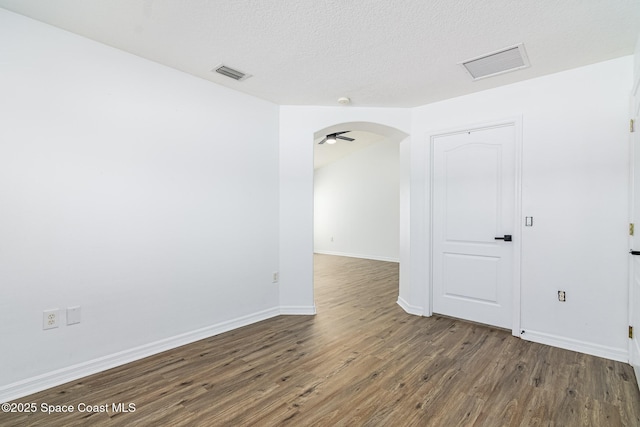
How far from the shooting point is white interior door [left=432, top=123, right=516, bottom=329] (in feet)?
10.2

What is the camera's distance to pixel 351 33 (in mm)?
2176

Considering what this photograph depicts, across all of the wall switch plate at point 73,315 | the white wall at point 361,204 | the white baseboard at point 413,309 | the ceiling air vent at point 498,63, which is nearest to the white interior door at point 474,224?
the white baseboard at point 413,309

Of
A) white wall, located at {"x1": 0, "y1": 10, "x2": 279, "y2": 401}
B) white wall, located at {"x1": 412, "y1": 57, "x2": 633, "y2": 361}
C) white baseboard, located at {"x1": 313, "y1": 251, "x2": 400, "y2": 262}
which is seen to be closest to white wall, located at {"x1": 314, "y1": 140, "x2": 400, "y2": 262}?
white baseboard, located at {"x1": 313, "y1": 251, "x2": 400, "y2": 262}

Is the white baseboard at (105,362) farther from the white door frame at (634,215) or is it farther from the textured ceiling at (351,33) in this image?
the white door frame at (634,215)

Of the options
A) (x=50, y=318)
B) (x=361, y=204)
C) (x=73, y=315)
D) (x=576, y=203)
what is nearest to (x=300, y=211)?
(x=73, y=315)

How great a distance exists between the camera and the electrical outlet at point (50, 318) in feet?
6.91

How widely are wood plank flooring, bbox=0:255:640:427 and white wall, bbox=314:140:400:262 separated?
469cm

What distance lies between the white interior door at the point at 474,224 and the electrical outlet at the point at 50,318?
3519 mm

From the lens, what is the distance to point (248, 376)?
2.26 m

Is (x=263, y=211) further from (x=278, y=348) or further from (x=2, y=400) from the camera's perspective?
(x=2, y=400)

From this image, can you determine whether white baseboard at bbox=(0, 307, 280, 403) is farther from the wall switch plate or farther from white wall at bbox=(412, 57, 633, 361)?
white wall at bbox=(412, 57, 633, 361)

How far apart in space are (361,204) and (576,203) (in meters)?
5.86

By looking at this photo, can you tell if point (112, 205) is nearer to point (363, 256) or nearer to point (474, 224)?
point (474, 224)

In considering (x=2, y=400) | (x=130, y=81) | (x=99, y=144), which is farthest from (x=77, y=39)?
(x=2, y=400)
